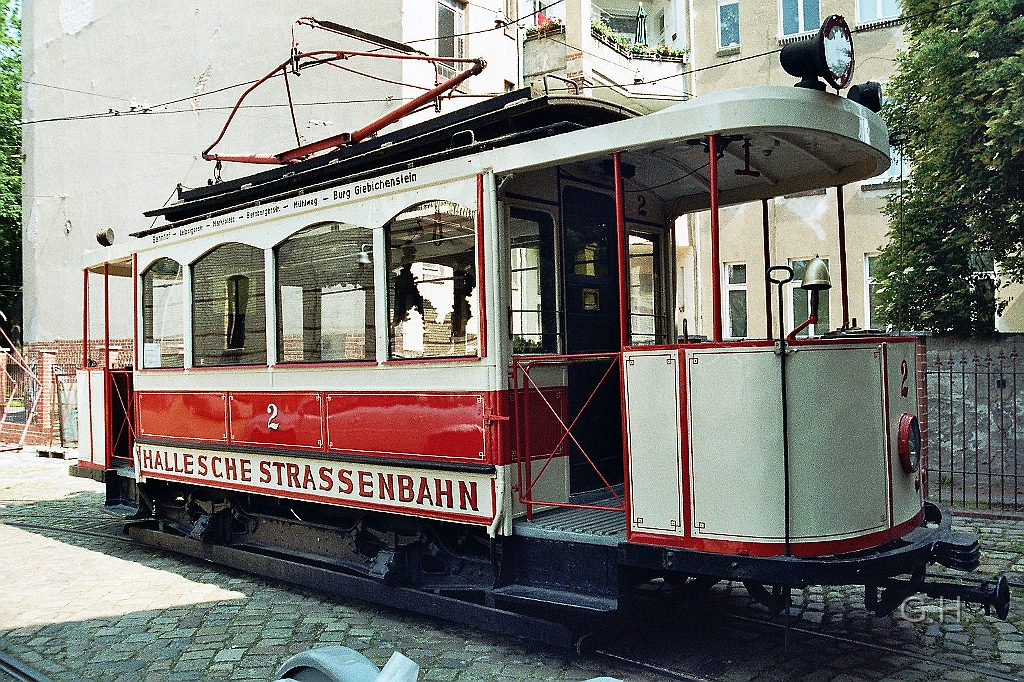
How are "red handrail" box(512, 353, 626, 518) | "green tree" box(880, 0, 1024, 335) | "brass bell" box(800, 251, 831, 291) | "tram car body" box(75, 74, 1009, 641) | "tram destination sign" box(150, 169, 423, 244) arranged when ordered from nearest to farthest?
"brass bell" box(800, 251, 831, 291)
"tram car body" box(75, 74, 1009, 641)
"red handrail" box(512, 353, 626, 518)
"tram destination sign" box(150, 169, 423, 244)
"green tree" box(880, 0, 1024, 335)

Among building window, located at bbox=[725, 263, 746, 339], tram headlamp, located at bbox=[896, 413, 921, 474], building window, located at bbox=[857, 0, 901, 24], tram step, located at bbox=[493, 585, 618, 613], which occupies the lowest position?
tram step, located at bbox=[493, 585, 618, 613]

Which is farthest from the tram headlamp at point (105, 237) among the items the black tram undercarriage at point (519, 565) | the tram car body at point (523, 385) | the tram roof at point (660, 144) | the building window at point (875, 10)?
the building window at point (875, 10)

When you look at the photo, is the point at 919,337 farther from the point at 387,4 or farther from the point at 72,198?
the point at 72,198

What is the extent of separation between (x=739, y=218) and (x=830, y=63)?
13.6 meters

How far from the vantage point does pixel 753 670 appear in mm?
5172

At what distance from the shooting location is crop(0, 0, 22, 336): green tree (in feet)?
90.9

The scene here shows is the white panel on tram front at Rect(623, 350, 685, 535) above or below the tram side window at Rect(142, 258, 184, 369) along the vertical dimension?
below

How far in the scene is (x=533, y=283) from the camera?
6.23m

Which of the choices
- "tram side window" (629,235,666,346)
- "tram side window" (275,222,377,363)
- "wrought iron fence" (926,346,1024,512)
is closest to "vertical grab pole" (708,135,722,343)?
"tram side window" (629,235,666,346)

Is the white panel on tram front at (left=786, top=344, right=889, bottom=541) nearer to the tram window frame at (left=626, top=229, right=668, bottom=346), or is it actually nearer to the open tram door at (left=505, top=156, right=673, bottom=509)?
the open tram door at (left=505, top=156, right=673, bottom=509)

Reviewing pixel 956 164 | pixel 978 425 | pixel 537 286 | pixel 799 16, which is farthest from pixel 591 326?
pixel 799 16

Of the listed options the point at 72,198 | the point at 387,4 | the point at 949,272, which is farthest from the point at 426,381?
the point at 72,198

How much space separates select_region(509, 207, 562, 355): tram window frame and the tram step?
148 cm

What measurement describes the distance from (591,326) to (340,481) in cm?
212
